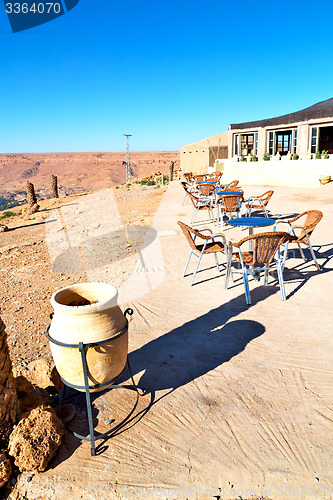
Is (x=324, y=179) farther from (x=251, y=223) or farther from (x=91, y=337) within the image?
(x=91, y=337)

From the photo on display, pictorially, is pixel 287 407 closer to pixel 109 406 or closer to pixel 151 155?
pixel 109 406

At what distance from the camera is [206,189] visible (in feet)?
36.1

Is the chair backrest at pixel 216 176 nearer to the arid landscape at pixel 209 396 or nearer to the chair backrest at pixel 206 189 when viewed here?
the chair backrest at pixel 206 189

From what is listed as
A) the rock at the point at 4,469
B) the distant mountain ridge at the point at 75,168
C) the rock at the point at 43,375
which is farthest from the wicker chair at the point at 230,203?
Result: the distant mountain ridge at the point at 75,168

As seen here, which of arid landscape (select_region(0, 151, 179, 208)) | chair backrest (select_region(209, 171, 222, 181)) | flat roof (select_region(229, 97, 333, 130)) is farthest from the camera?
arid landscape (select_region(0, 151, 179, 208))

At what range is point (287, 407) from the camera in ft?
8.19

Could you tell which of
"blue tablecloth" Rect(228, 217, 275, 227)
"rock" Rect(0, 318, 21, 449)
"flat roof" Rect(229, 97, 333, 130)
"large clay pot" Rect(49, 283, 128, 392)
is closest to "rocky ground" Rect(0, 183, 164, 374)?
"rock" Rect(0, 318, 21, 449)

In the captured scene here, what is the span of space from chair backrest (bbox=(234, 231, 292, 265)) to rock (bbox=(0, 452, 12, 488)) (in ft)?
9.79

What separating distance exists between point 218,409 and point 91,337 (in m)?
1.07

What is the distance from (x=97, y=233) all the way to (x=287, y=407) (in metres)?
8.15

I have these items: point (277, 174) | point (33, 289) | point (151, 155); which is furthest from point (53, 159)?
point (33, 289)

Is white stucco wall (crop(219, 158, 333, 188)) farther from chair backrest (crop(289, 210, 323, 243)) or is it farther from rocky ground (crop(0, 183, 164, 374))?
chair backrest (crop(289, 210, 323, 243))

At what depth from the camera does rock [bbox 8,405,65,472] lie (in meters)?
2.04

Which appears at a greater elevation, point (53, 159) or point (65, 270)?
point (53, 159)
